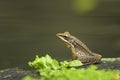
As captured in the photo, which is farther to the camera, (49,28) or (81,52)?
(49,28)

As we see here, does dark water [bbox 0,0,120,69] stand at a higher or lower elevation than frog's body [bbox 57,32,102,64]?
higher

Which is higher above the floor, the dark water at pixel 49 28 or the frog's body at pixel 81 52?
the dark water at pixel 49 28

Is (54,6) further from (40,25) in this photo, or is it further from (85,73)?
(85,73)

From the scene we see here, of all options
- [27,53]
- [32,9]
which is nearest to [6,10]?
[32,9]

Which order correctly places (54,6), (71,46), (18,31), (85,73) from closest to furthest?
(85,73), (71,46), (18,31), (54,6)

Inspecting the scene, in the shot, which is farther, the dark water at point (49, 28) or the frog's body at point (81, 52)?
the dark water at point (49, 28)
